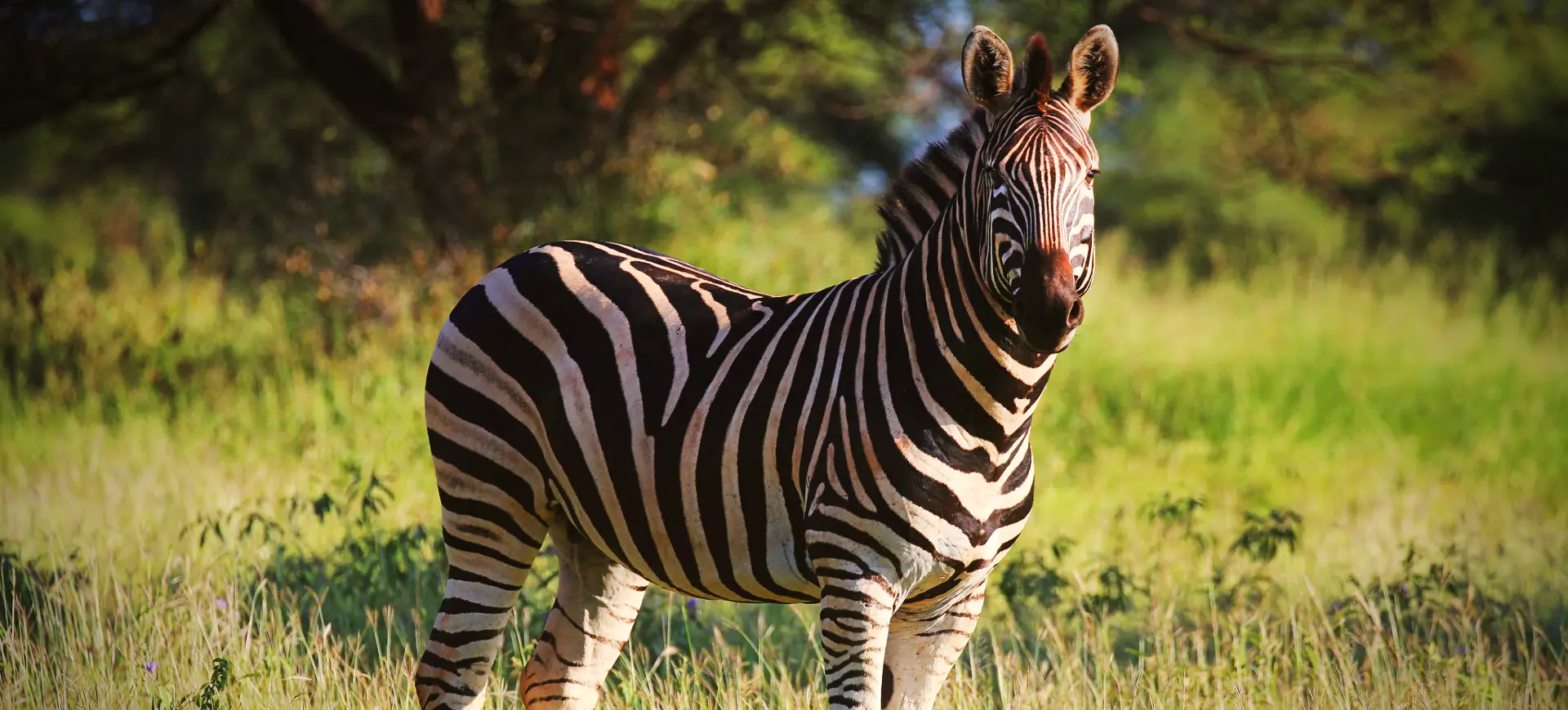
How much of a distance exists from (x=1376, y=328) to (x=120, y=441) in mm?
9503

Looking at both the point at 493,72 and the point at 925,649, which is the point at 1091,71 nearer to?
the point at 925,649

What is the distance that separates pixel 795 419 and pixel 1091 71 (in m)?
1.09

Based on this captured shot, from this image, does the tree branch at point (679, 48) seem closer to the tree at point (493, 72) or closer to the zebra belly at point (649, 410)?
the tree at point (493, 72)

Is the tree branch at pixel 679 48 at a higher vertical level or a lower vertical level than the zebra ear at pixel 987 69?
higher

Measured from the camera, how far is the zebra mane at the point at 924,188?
3631mm

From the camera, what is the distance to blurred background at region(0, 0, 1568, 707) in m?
5.09

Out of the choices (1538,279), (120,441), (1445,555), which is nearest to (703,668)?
(1445,555)

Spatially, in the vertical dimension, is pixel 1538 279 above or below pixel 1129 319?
above

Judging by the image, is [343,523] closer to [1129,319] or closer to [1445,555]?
[1445,555]

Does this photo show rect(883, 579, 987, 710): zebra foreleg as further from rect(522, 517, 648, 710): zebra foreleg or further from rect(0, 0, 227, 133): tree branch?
rect(0, 0, 227, 133): tree branch

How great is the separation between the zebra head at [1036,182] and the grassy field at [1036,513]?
180 centimetres

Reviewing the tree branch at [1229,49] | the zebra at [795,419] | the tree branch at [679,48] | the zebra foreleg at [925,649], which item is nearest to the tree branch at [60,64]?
the tree branch at [679,48]

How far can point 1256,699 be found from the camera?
15.2ft

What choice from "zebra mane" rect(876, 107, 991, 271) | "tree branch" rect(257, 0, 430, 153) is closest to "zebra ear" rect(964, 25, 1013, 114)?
"zebra mane" rect(876, 107, 991, 271)
